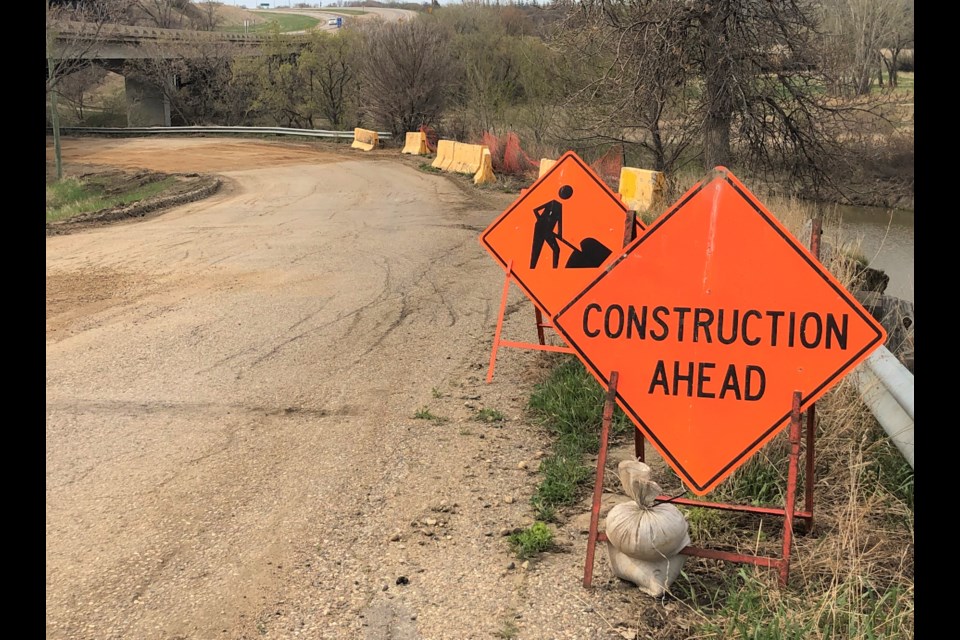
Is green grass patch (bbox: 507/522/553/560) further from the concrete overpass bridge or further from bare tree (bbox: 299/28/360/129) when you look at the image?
the concrete overpass bridge

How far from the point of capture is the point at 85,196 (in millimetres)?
23547

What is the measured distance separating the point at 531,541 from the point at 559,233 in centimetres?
350

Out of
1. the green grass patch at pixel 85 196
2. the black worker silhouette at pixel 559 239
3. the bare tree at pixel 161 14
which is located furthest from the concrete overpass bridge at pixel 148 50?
the black worker silhouette at pixel 559 239

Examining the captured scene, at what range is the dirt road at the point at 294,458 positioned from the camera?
A: 13.1 feet

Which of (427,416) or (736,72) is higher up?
(736,72)

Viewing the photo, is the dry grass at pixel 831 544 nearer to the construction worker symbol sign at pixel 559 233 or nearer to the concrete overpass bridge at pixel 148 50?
the construction worker symbol sign at pixel 559 233

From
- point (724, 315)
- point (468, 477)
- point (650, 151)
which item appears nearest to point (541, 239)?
point (468, 477)

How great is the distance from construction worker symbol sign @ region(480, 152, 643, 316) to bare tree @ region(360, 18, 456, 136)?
29.5m

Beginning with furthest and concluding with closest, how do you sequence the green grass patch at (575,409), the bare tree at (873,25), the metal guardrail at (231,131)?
the metal guardrail at (231,131) → the bare tree at (873,25) → the green grass patch at (575,409)

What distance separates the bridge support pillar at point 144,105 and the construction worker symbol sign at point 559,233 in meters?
52.1

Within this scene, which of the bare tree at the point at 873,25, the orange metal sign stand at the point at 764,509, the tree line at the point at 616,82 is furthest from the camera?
the bare tree at the point at 873,25

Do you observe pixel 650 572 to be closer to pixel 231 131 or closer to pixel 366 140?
pixel 366 140

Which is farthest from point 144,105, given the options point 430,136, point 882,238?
point 882,238

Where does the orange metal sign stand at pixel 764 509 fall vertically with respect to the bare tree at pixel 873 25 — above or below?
below
